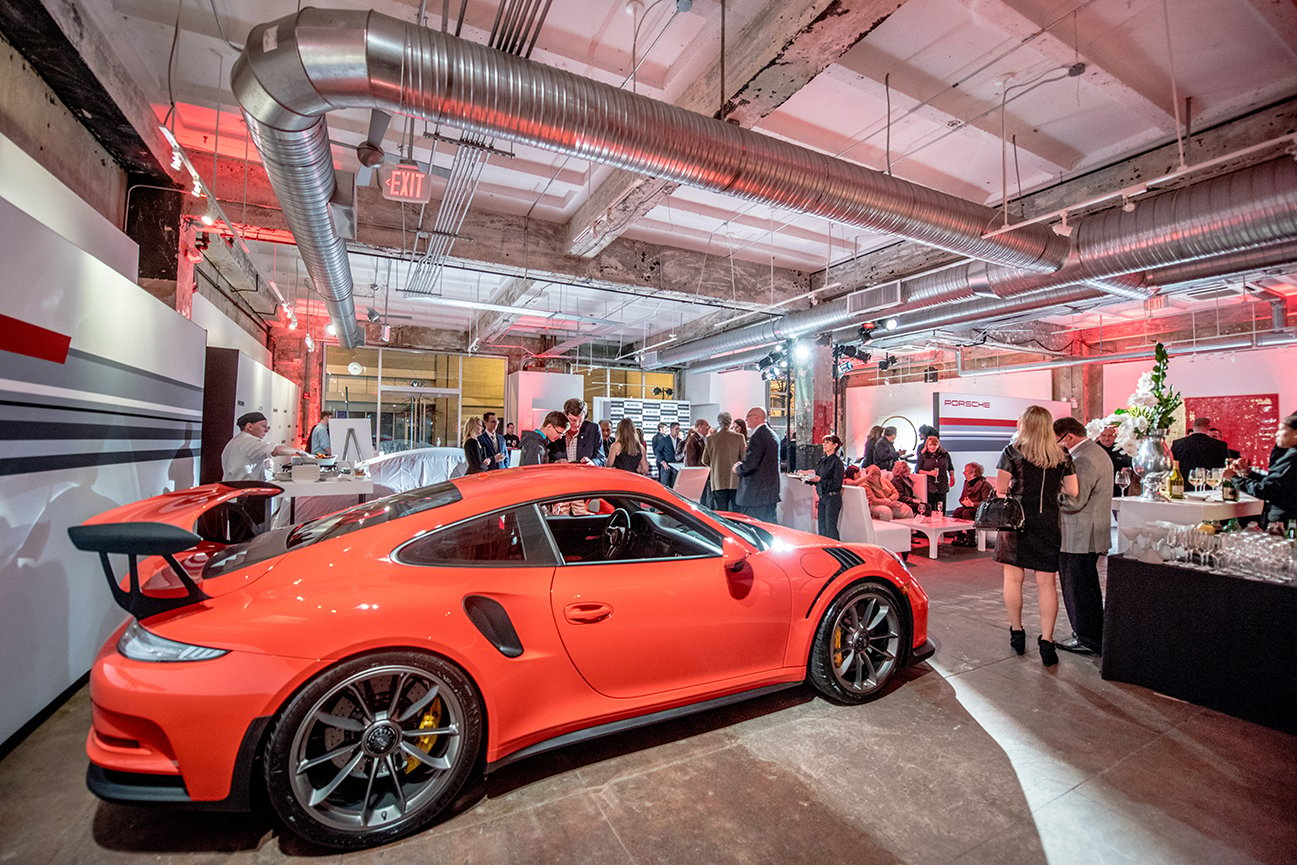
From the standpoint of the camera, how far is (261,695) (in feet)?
5.37

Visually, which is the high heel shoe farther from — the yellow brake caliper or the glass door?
the glass door

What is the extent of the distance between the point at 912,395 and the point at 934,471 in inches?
185

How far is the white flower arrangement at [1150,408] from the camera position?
4.85 metres

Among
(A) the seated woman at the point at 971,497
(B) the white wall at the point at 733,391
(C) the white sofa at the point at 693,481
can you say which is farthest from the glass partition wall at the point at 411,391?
(A) the seated woman at the point at 971,497

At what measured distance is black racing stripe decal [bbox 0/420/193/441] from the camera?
2271 mm

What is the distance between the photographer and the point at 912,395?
11867 millimetres

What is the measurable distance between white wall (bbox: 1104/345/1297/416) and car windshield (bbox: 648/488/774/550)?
43.4 ft

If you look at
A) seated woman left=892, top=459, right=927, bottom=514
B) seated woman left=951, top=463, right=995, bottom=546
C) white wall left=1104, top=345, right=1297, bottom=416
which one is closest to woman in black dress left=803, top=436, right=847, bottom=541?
seated woman left=892, top=459, right=927, bottom=514

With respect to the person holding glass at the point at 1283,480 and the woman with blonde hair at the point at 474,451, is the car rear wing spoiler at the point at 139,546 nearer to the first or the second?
the woman with blonde hair at the point at 474,451

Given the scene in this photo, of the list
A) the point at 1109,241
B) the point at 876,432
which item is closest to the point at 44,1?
the point at 1109,241

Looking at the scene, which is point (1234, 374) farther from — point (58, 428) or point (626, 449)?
point (58, 428)

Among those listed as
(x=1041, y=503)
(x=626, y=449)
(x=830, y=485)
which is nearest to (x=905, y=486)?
(x=830, y=485)

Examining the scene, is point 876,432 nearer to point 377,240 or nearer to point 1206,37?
point 1206,37

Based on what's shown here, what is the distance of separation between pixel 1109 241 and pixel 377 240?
23.8ft
